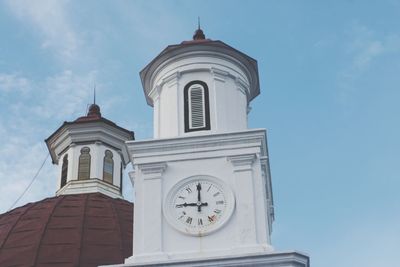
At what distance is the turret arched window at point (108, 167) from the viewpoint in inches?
1244

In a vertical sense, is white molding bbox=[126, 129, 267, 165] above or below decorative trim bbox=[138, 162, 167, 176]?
above

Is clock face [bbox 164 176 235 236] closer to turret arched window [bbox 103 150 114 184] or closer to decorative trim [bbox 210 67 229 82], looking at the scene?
decorative trim [bbox 210 67 229 82]

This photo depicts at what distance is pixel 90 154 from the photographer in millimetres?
31984

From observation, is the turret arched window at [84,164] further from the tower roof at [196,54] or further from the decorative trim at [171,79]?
the decorative trim at [171,79]

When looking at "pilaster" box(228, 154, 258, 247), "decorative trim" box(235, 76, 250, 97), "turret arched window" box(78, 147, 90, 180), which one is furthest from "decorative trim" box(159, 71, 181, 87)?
"turret arched window" box(78, 147, 90, 180)

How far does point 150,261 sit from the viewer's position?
1934 cm

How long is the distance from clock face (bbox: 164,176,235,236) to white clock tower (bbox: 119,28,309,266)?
0.07ft

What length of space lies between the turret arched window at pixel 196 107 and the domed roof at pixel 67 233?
455cm

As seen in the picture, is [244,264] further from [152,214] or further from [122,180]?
[122,180]

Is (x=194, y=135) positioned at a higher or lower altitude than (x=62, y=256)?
higher

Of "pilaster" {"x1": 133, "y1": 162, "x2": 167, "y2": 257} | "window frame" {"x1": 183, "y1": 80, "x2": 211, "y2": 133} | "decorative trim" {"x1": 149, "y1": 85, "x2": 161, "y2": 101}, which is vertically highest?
"decorative trim" {"x1": 149, "y1": 85, "x2": 161, "y2": 101}

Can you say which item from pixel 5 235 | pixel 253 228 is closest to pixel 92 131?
pixel 5 235

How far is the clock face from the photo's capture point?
19.9 meters

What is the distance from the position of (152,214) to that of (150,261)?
4.16 ft
